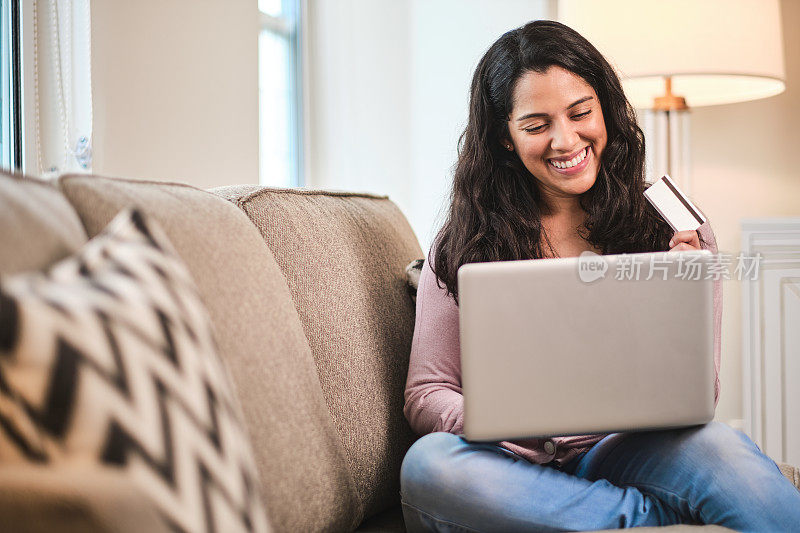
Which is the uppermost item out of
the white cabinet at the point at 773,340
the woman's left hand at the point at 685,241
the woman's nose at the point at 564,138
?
the woman's nose at the point at 564,138

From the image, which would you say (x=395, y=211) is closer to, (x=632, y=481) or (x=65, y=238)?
(x=632, y=481)

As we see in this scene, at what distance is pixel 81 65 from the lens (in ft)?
5.16

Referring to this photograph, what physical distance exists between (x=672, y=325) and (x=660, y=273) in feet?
0.21

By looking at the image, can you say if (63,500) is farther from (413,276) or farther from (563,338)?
(413,276)

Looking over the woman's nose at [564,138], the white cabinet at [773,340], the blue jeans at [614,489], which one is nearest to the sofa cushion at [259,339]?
the blue jeans at [614,489]

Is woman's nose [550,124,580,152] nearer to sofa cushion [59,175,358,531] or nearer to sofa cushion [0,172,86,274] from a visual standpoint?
sofa cushion [59,175,358,531]

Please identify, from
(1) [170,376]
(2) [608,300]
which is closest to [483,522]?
(2) [608,300]

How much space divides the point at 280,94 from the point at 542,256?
5.60ft

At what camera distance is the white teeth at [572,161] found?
1327 mm

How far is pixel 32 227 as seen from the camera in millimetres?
637

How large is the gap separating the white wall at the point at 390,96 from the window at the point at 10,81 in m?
1.42

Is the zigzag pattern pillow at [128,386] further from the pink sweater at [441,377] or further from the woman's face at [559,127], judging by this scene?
the woman's face at [559,127]

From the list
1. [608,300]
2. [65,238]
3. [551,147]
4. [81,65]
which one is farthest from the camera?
[81,65]

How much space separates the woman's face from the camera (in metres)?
1.31
